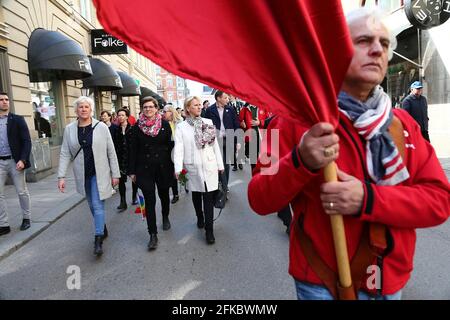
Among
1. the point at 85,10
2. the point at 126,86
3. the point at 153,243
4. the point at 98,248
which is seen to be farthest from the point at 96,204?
the point at 126,86

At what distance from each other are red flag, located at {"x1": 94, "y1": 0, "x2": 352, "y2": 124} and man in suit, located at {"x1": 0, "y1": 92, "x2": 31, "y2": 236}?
199 inches

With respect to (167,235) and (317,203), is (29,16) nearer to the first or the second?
(167,235)

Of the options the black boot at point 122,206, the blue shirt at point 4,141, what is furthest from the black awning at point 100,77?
the blue shirt at point 4,141

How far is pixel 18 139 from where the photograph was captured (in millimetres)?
5340

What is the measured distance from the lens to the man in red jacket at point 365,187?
1226 mm

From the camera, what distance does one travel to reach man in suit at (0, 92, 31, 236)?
5.23 metres

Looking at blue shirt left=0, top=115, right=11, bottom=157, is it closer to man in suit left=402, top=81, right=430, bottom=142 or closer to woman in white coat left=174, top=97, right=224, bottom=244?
woman in white coat left=174, top=97, right=224, bottom=244

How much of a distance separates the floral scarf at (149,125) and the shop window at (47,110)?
7.93 metres

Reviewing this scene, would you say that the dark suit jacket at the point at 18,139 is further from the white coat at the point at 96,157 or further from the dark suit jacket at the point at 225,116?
the dark suit jacket at the point at 225,116

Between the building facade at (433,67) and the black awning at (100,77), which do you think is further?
the black awning at (100,77)

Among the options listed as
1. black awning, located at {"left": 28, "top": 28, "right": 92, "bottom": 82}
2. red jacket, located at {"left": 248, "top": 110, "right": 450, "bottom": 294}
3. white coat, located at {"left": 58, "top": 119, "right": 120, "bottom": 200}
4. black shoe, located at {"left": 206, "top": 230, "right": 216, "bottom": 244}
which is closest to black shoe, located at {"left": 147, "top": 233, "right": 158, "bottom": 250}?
black shoe, located at {"left": 206, "top": 230, "right": 216, "bottom": 244}

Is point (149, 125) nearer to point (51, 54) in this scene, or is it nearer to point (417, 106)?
point (417, 106)

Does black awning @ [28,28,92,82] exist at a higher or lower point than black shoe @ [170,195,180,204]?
higher

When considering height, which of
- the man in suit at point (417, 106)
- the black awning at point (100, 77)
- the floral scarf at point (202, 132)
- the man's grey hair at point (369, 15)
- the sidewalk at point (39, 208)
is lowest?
the sidewalk at point (39, 208)
